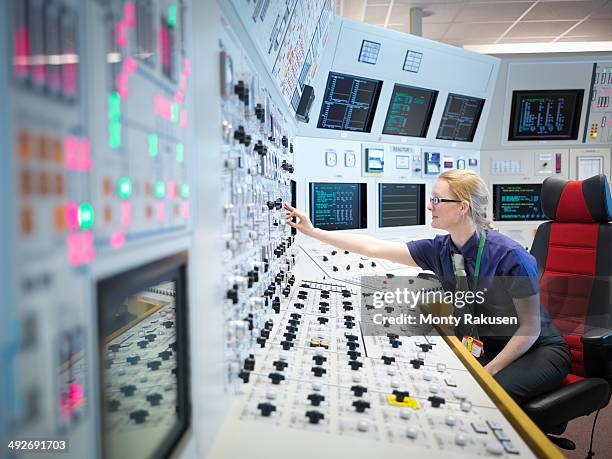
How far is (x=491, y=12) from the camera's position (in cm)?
514

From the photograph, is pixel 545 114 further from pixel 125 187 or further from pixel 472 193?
pixel 125 187

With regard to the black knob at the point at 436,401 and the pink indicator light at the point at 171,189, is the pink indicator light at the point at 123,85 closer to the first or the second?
the pink indicator light at the point at 171,189

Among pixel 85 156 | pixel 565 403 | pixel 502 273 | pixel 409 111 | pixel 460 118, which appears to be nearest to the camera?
pixel 85 156

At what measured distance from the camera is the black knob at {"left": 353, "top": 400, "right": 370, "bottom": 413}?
1.17 meters

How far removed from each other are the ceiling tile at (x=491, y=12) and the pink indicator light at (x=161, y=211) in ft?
16.7

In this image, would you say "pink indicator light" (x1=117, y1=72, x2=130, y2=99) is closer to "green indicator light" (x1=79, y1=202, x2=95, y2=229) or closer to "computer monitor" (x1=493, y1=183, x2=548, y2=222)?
"green indicator light" (x1=79, y1=202, x2=95, y2=229)

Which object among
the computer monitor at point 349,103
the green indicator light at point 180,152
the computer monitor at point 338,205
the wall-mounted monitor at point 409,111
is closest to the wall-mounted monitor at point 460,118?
the wall-mounted monitor at point 409,111

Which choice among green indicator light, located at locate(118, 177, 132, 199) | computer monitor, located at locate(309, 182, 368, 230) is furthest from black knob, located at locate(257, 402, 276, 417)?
computer monitor, located at locate(309, 182, 368, 230)

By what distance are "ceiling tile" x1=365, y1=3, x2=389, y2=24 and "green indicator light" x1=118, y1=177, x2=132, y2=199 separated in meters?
4.91

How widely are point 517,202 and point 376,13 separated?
2518mm

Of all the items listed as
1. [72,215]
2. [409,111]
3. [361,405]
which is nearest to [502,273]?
[361,405]

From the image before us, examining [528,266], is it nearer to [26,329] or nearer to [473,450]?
[473,450]

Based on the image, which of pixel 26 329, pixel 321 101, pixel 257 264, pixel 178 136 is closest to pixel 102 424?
pixel 26 329

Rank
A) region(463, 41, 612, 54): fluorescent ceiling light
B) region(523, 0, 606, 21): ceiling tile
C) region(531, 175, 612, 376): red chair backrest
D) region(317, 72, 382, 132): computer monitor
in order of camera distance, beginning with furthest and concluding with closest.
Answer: region(463, 41, 612, 54): fluorescent ceiling light < region(523, 0, 606, 21): ceiling tile < region(317, 72, 382, 132): computer monitor < region(531, 175, 612, 376): red chair backrest
